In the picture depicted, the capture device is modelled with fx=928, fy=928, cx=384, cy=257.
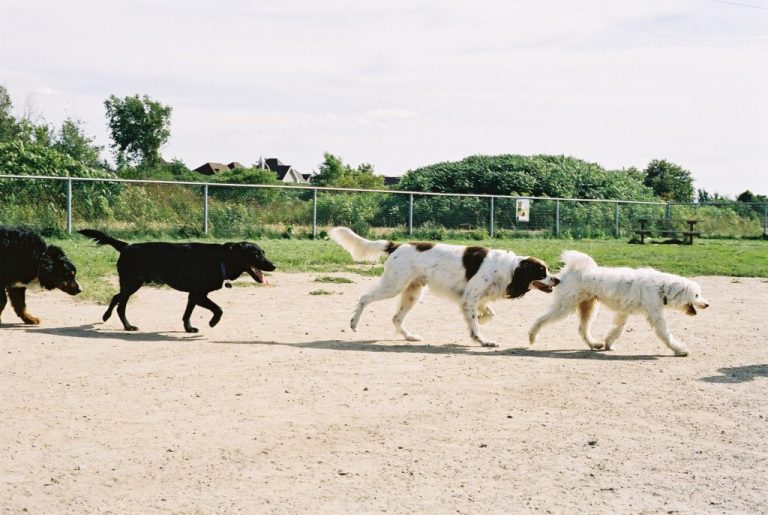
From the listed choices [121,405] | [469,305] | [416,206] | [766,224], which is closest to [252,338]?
[469,305]

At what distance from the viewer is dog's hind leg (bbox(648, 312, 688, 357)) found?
938 centimetres

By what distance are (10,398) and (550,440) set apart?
3.83 meters

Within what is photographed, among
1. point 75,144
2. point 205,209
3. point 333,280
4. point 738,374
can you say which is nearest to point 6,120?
point 75,144

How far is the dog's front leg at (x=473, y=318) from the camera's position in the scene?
9.80 m

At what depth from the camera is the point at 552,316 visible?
9859 millimetres

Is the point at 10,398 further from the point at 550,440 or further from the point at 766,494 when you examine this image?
the point at 766,494

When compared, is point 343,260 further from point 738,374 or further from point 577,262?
point 738,374

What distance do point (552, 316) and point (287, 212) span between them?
55.3 ft

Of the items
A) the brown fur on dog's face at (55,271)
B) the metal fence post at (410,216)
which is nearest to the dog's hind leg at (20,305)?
the brown fur on dog's face at (55,271)

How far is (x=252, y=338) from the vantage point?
9859 mm

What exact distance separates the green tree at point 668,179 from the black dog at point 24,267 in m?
70.2

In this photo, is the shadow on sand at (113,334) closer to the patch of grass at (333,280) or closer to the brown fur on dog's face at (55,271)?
the brown fur on dog's face at (55,271)

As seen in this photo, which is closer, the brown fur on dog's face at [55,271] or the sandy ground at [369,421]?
the sandy ground at [369,421]

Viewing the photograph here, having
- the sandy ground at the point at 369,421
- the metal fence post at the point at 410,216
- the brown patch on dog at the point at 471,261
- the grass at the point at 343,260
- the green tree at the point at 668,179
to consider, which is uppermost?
the green tree at the point at 668,179
